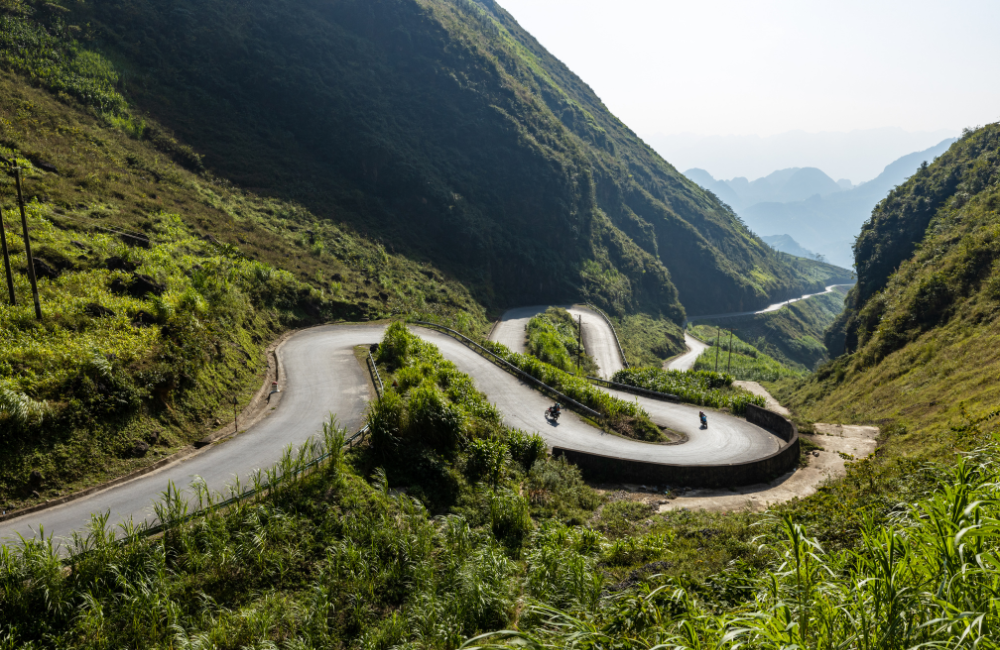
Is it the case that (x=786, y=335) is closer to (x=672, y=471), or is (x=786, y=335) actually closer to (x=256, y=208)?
(x=672, y=471)

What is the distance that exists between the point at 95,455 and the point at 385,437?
6980 millimetres

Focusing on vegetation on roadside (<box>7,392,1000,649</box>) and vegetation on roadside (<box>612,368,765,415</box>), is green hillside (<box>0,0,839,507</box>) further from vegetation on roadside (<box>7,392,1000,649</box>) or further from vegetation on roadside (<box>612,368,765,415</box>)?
vegetation on roadside (<box>612,368,765,415</box>)

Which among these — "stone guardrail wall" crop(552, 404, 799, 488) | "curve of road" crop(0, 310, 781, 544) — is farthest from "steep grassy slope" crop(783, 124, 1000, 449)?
"curve of road" crop(0, 310, 781, 544)

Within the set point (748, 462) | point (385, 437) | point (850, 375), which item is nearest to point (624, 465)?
point (748, 462)

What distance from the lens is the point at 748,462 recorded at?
704 inches

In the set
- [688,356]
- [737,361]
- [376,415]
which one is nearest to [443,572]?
[376,415]

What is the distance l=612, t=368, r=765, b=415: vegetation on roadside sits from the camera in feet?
89.8

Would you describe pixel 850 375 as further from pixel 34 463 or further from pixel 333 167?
pixel 333 167

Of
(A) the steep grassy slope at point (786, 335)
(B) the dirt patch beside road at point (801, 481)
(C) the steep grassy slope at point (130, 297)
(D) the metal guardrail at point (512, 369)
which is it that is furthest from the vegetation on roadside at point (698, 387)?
(A) the steep grassy slope at point (786, 335)

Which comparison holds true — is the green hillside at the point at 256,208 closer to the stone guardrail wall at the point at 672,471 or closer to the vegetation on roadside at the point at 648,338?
the vegetation on roadside at the point at 648,338

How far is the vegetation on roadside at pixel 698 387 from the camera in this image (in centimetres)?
2738

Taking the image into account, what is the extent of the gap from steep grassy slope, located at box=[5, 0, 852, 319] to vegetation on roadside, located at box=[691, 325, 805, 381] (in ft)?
33.5

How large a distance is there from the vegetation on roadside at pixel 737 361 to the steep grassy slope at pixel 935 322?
13692 mm

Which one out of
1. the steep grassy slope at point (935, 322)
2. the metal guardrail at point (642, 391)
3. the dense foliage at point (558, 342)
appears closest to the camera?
the steep grassy slope at point (935, 322)
